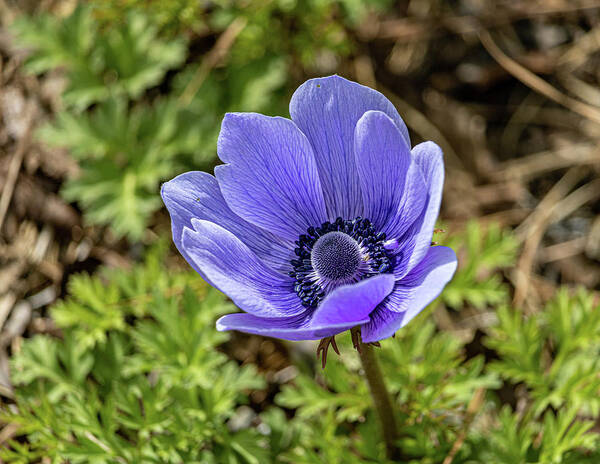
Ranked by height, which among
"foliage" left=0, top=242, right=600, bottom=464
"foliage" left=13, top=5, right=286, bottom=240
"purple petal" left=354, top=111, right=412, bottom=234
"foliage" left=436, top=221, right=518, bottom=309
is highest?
"purple petal" left=354, top=111, right=412, bottom=234

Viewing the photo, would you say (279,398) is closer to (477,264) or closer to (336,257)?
(336,257)

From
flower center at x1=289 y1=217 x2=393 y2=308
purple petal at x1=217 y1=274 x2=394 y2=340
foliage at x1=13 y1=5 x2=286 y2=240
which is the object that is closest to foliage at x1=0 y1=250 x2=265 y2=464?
foliage at x1=13 y1=5 x2=286 y2=240

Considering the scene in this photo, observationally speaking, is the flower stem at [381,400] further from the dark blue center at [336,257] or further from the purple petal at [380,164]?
the purple petal at [380,164]

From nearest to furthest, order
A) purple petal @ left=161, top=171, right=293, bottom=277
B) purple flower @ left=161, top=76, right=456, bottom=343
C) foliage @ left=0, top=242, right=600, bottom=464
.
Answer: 1. purple flower @ left=161, top=76, right=456, bottom=343
2. purple petal @ left=161, top=171, right=293, bottom=277
3. foliage @ left=0, top=242, right=600, bottom=464

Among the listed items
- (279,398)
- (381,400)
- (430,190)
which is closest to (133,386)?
(279,398)

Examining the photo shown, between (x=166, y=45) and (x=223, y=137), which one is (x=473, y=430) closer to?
(x=223, y=137)

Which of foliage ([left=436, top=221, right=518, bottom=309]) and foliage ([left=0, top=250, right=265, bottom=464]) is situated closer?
foliage ([left=0, top=250, right=265, bottom=464])

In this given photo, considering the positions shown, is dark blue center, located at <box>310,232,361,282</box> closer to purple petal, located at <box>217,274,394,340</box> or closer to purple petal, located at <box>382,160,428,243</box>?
purple petal, located at <box>382,160,428,243</box>

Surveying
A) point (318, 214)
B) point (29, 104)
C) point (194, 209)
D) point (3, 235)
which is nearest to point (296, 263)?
point (318, 214)
